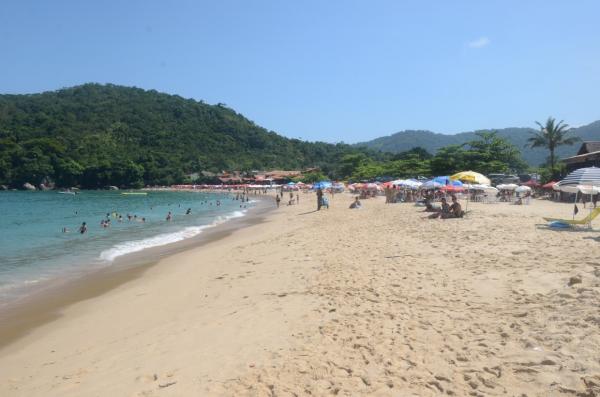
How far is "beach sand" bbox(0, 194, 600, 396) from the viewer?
3.79 metres

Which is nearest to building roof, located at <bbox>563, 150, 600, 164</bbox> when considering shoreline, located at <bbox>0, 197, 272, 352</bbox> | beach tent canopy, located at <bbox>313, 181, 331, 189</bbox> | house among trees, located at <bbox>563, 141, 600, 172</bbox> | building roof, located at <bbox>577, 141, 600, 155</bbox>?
house among trees, located at <bbox>563, 141, 600, 172</bbox>

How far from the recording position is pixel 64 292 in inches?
371

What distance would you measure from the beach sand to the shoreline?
386 millimetres

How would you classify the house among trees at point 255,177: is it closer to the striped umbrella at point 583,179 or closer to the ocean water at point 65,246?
the ocean water at point 65,246

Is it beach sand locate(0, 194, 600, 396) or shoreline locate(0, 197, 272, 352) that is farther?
shoreline locate(0, 197, 272, 352)

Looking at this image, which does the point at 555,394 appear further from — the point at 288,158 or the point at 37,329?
the point at 288,158

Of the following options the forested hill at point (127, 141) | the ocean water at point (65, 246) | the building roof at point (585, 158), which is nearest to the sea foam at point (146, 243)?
the ocean water at point (65, 246)

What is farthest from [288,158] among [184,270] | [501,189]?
[184,270]

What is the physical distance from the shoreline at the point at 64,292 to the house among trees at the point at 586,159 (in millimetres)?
26323

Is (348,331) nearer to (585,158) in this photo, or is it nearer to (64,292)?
(64,292)

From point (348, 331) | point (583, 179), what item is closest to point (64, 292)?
point (348, 331)

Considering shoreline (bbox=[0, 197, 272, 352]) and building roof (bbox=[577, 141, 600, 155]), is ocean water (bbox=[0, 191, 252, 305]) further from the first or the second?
building roof (bbox=[577, 141, 600, 155])

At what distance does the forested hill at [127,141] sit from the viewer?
9712 cm

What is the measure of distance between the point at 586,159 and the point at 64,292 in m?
31.6
